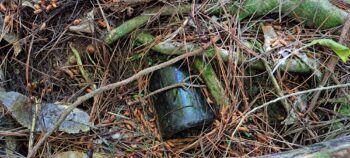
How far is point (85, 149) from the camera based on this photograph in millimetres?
2578

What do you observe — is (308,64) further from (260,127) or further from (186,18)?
(186,18)

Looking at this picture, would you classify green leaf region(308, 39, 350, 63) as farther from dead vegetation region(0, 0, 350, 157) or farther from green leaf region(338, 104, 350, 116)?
green leaf region(338, 104, 350, 116)

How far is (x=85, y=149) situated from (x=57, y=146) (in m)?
0.18

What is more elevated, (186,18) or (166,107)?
(186,18)

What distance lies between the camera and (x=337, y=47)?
8.77ft

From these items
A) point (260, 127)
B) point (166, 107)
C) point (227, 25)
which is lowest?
point (260, 127)

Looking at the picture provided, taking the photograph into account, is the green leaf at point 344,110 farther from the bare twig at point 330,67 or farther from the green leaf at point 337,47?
the green leaf at point 337,47

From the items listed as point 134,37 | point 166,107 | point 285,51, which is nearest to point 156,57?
point 134,37

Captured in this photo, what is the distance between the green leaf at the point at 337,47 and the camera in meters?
2.65

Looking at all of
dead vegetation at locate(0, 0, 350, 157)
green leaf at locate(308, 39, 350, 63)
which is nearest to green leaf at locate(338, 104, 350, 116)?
dead vegetation at locate(0, 0, 350, 157)

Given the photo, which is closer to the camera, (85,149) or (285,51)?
(85,149)

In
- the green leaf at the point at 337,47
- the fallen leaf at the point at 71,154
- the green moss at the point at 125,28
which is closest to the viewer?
the fallen leaf at the point at 71,154

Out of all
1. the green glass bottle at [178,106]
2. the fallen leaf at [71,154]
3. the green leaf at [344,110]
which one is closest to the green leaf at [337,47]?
the green leaf at [344,110]

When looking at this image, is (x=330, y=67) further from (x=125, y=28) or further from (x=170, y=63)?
(x=125, y=28)
